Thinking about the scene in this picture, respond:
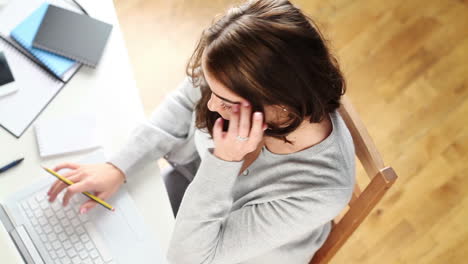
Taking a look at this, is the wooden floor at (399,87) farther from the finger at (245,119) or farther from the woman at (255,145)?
the finger at (245,119)

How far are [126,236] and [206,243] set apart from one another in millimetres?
191

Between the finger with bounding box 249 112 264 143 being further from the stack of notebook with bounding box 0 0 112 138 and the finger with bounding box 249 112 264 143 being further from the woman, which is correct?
the stack of notebook with bounding box 0 0 112 138

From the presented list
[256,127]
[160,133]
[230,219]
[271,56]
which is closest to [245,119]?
[256,127]

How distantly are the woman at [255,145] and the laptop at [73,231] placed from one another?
3 cm

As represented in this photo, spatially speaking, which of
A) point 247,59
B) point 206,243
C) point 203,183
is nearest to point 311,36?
point 247,59

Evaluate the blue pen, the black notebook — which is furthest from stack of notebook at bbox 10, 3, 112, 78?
the blue pen

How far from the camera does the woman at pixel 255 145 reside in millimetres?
738

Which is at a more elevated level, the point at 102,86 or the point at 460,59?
the point at 102,86

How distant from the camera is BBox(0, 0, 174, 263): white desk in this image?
1.03 m

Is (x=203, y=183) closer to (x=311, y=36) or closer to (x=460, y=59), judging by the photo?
(x=311, y=36)

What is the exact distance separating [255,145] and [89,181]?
41 centimetres

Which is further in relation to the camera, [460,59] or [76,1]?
[460,59]

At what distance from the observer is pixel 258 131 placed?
82 cm

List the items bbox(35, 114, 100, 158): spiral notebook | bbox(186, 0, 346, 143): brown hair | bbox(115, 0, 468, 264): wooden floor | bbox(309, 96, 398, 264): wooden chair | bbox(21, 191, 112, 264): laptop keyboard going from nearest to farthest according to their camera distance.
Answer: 1. bbox(186, 0, 346, 143): brown hair
2. bbox(309, 96, 398, 264): wooden chair
3. bbox(21, 191, 112, 264): laptop keyboard
4. bbox(35, 114, 100, 158): spiral notebook
5. bbox(115, 0, 468, 264): wooden floor
